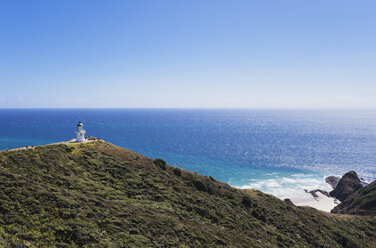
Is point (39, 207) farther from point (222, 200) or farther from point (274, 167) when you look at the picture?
point (274, 167)

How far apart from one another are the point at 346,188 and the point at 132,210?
7355 cm

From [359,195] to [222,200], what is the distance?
1955 inches

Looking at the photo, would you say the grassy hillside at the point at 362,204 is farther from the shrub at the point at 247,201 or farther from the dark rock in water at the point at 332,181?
the shrub at the point at 247,201

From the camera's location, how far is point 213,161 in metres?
90.8

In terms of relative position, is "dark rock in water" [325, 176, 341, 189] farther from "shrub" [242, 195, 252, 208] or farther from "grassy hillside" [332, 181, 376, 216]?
"shrub" [242, 195, 252, 208]

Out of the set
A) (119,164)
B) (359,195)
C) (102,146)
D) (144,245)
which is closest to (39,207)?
(144,245)

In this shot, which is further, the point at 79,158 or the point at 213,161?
the point at 213,161

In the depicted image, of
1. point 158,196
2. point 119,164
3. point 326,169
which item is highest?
point 119,164

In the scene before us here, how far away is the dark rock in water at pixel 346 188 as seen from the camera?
211 ft

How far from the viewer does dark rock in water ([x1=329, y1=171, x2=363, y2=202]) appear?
64312mm

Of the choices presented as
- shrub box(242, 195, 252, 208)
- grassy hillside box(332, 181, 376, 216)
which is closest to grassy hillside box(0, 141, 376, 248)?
shrub box(242, 195, 252, 208)

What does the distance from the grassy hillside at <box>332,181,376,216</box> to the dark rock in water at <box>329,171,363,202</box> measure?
5.67 meters

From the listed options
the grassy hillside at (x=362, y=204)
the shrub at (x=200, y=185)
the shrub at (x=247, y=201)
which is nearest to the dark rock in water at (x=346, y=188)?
the grassy hillside at (x=362, y=204)

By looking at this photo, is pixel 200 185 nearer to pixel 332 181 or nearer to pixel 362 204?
pixel 362 204
